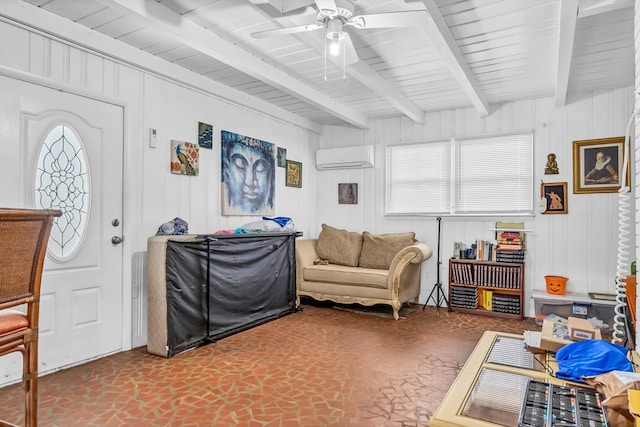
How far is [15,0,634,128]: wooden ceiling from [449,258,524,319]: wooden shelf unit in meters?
1.85

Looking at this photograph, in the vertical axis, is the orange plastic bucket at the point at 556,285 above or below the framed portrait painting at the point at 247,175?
below

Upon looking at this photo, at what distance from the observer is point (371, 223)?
5.70 meters

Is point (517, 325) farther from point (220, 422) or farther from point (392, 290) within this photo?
point (220, 422)

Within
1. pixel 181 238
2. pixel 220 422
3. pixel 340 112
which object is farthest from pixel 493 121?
pixel 220 422

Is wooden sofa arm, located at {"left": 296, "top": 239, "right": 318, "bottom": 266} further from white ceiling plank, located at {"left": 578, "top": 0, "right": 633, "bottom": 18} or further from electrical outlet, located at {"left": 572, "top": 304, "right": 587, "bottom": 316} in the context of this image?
white ceiling plank, located at {"left": 578, "top": 0, "right": 633, "bottom": 18}

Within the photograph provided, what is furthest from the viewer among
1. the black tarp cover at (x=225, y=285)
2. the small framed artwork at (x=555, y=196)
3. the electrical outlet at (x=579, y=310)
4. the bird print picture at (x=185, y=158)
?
the small framed artwork at (x=555, y=196)

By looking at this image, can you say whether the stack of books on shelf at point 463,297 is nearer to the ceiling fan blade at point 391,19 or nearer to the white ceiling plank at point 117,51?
the white ceiling plank at point 117,51

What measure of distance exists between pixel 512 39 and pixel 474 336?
262cm

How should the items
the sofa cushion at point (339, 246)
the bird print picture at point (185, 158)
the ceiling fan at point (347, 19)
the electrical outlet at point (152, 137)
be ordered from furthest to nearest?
the sofa cushion at point (339, 246), the bird print picture at point (185, 158), the electrical outlet at point (152, 137), the ceiling fan at point (347, 19)

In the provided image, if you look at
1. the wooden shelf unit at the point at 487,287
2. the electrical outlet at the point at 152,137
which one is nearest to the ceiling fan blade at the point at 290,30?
the electrical outlet at the point at 152,137

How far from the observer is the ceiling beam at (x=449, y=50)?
258 centimetres

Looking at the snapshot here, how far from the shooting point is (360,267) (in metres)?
5.18

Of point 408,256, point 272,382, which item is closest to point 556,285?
point 408,256

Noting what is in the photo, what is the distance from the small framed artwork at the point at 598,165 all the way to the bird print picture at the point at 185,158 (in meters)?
4.13
